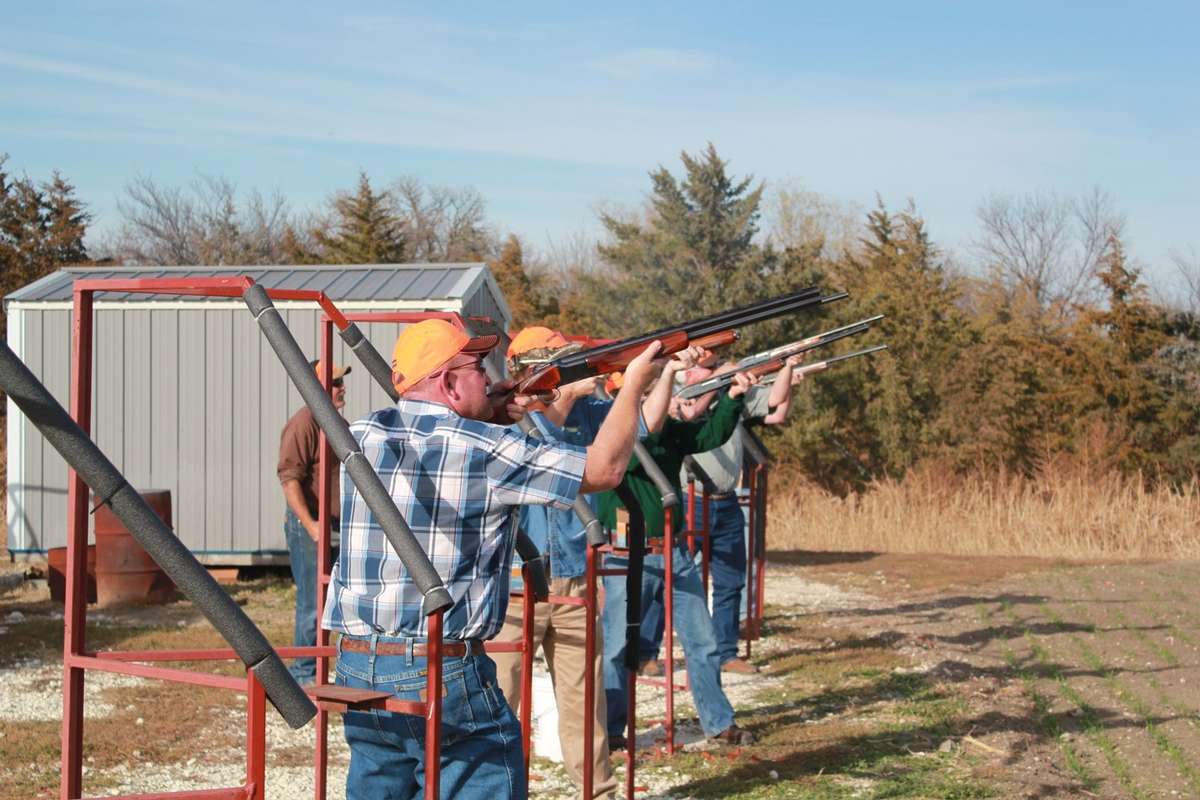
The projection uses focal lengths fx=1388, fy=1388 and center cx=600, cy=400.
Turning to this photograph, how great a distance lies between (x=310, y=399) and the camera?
10.2ft

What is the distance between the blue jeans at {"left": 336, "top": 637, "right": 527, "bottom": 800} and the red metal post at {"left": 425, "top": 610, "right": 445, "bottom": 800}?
403mm

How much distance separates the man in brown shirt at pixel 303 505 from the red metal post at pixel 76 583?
197 inches

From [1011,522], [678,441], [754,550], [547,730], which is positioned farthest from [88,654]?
[1011,522]

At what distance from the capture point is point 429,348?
3.80m

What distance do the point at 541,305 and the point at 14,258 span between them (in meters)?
12.4

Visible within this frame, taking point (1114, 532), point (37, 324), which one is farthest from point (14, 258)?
point (1114, 532)

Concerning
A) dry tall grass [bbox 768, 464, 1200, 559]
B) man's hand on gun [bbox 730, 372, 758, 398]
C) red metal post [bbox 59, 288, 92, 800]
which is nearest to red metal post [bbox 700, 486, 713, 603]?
man's hand on gun [bbox 730, 372, 758, 398]

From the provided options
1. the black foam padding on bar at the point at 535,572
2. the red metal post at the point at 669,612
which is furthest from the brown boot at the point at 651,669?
the black foam padding on bar at the point at 535,572

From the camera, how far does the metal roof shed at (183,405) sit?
14.6 meters

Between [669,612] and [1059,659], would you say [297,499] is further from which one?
[1059,659]

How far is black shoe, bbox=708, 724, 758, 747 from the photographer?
750 centimetres

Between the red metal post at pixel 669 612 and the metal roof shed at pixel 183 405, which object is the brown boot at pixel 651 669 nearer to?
the red metal post at pixel 669 612

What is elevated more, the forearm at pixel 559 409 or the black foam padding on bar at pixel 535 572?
the forearm at pixel 559 409

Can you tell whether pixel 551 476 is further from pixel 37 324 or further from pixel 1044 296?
pixel 1044 296
